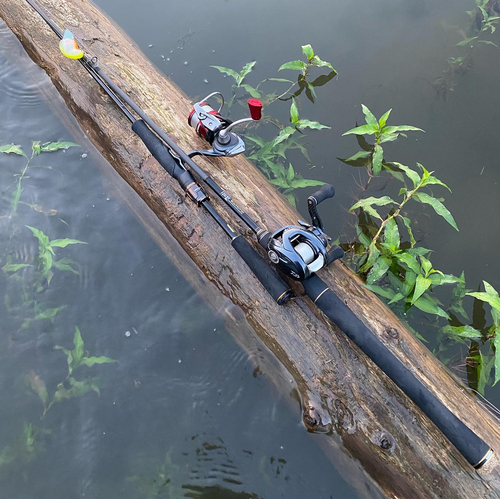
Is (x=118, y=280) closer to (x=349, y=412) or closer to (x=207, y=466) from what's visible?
(x=207, y=466)

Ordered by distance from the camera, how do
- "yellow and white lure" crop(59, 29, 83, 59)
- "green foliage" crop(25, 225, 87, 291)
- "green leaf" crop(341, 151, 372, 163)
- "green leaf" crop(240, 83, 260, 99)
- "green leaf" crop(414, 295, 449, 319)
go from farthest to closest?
"green leaf" crop(240, 83, 260, 99) → "green leaf" crop(341, 151, 372, 163) → "green foliage" crop(25, 225, 87, 291) → "yellow and white lure" crop(59, 29, 83, 59) → "green leaf" crop(414, 295, 449, 319)

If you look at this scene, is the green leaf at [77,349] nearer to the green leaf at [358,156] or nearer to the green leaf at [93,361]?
the green leaf at [93,361]

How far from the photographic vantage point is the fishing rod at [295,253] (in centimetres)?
194

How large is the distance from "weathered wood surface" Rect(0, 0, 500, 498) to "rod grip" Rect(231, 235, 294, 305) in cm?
15

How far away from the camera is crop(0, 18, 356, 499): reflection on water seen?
8.63 feet

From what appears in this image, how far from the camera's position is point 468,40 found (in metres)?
4.12

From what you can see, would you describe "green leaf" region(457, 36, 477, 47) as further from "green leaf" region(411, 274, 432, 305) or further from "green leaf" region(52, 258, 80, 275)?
"green leaf" region(52, 258, 80, 275)

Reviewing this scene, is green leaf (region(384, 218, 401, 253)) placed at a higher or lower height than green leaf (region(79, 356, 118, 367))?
higher

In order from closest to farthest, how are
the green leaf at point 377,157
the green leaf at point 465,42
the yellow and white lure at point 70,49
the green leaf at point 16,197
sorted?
the yellow and white lure at point 70,49 < the green leaf at point 377,157 < the green leaf at point 16,197 < the green leaf at point 465,42

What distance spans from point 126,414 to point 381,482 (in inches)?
69.9

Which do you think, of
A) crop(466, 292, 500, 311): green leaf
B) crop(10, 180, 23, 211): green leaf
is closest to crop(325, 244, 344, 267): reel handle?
crop(466, 292, 500, 311): green leaf

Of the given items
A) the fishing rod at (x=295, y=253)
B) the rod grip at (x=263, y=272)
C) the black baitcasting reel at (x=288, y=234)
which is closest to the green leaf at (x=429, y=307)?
the fishing rod at (x=295, y=253)

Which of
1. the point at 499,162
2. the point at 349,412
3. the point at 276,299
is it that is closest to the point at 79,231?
the point at 276,299

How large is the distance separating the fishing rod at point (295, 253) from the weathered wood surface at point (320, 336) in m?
0.13
